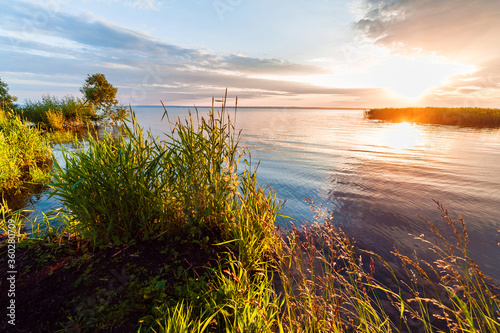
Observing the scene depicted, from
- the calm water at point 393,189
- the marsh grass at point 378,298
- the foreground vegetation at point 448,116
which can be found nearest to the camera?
the marsh grass at point 378,298

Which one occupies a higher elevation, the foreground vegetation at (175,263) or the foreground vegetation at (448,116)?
the foreground vegetation at (448,116)

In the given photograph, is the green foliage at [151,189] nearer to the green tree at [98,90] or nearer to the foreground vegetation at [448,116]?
the green tree at [98,90]

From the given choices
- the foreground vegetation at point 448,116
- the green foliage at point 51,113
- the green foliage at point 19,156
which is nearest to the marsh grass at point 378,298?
the green foliage at point 19,156

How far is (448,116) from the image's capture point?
36.2 m

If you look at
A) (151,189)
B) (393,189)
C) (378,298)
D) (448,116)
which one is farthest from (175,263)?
(448,116)

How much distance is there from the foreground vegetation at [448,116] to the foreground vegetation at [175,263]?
43.7 m

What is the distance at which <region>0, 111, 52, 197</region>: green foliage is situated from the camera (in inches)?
257

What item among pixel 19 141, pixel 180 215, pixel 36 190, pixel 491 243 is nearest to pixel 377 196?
pixel 491 243

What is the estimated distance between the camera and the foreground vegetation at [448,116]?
1282 inches

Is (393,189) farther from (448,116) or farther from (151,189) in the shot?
(448,116)

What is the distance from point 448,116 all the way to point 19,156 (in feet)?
166

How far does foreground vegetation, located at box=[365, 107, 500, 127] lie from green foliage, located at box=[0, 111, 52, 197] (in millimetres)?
48642

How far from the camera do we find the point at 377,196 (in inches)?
308

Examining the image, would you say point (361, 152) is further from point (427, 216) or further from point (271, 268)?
point (271, 268)
